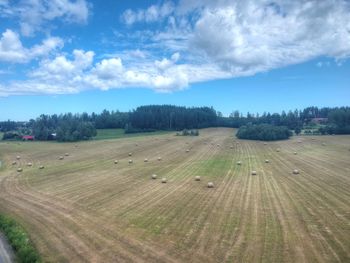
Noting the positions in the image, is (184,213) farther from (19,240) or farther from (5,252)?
(5,252)

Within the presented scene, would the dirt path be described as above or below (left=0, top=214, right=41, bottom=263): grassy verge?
below

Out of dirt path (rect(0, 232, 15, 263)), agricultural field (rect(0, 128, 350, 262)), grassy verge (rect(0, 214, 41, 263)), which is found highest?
agricultural field (rect(0, 128, 350, 262))

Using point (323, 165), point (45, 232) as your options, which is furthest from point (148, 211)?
point (323, 165)

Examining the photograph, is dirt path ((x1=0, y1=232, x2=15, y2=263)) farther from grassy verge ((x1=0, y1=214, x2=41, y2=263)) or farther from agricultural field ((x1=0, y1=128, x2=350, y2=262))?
agricultural field ((x1=0, y1=128, x2=350, y2=262))

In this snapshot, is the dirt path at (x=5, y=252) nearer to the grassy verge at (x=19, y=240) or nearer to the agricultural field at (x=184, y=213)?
the grassy verge at (x=19, y=240)

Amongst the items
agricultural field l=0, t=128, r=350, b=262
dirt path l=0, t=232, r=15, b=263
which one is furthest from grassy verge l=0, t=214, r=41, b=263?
agricultural field l=0, t=128, r=350, b=262

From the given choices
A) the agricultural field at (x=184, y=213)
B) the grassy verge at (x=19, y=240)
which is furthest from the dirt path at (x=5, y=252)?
the agricultural field at (x=184, y=213)
